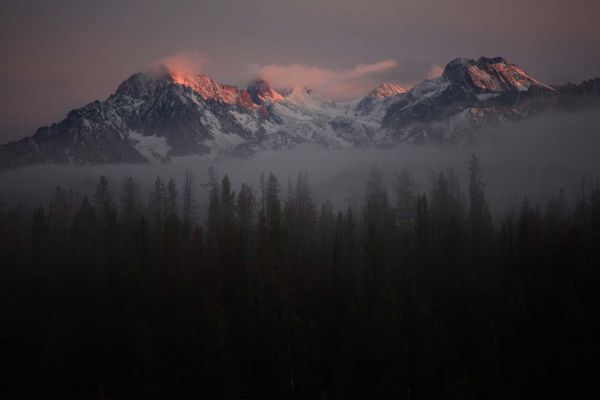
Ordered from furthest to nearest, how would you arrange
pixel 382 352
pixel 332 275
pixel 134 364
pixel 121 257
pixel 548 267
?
1. pixel 121 257
2. pixel 548 267
3. pixel 332 275
4. pixel 134 364
5. pixel 382 352

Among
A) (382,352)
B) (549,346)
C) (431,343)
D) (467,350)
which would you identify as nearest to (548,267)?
(549,346)

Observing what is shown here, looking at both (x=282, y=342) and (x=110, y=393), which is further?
(x=110, y=393)

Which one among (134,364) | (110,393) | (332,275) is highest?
(332,275)

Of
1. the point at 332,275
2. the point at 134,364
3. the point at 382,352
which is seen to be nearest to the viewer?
the point at 382,352

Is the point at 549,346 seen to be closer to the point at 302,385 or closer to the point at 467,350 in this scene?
the point at 467,350

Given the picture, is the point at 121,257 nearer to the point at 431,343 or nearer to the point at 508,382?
the point at 431,343

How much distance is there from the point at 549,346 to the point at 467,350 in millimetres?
7807

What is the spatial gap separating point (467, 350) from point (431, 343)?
680cm

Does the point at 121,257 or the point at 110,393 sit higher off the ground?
the point at 121,257

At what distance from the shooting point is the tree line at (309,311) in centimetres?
4319

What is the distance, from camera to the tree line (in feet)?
142

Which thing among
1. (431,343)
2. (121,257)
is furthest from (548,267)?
(121,257)

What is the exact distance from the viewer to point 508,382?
143 ft

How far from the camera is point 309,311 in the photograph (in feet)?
175
